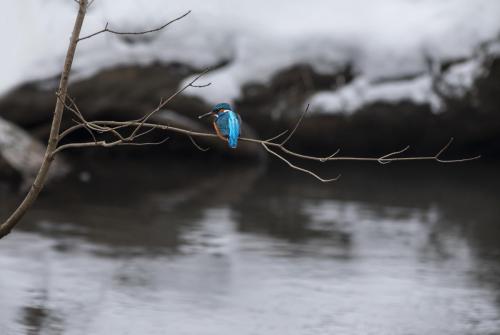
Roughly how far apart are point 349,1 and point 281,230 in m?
5.17

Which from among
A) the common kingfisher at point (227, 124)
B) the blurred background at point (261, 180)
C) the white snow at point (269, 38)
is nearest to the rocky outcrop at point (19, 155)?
the blurred background at point (261, 180)

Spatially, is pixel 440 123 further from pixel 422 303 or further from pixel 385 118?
pixel 422 303

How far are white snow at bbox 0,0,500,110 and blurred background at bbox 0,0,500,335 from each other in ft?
0.07

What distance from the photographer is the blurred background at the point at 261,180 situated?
219 inches

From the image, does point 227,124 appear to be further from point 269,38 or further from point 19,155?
point 269,38

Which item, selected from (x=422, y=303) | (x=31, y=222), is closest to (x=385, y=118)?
(x=31, y=222)

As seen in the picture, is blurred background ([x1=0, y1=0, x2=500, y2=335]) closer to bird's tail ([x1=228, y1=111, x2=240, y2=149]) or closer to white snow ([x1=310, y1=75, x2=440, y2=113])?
white snow ([x1=310, y1=75, x2=440, y2=113])

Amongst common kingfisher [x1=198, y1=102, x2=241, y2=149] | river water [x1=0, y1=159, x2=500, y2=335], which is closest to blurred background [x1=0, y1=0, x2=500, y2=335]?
river water [x1=0, y1=159, x2=500, y2=335]

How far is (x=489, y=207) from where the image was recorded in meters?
9.26

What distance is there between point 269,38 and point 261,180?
2.17m

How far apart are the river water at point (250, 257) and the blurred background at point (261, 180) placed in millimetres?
21

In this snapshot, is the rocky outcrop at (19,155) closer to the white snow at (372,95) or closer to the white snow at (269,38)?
the white snow at (269,38)

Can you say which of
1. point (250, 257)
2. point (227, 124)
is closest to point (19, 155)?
point (250, 257)

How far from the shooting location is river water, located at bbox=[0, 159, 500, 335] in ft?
17.3
